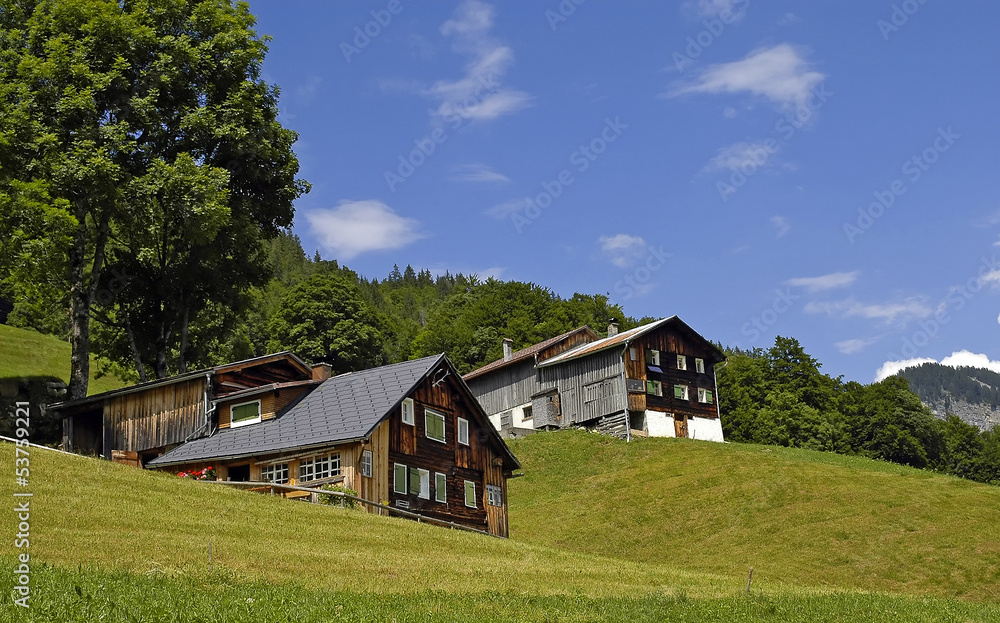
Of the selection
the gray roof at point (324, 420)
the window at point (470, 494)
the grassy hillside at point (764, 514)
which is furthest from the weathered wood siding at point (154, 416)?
the grassy hillside at point (764, 514)

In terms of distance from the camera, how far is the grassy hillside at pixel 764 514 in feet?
127

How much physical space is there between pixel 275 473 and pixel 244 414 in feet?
15.1

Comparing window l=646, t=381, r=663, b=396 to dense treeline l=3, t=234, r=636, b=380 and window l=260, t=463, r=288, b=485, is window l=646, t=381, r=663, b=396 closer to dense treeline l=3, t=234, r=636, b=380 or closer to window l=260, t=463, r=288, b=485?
dense treeline l=3, t=234, r=636, b=380

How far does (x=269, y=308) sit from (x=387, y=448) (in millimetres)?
92263

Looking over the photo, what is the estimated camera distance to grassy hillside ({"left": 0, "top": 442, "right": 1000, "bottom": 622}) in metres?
17.0

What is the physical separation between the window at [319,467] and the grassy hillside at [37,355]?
111ft

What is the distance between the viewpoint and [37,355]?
72.4 meters

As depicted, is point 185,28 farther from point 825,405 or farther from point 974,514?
point 825,405

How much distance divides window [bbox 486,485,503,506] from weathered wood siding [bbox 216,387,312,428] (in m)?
9.73

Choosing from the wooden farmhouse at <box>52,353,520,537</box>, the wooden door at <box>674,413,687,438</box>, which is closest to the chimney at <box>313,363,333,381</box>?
the wooden farmhouse at <box>52,353,520,537</box>

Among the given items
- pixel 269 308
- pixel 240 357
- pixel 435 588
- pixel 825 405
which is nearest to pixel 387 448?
pixel 435 588

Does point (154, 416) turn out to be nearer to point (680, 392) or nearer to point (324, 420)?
point (324, 420)

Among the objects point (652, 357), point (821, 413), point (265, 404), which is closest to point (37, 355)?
point (265, 404)

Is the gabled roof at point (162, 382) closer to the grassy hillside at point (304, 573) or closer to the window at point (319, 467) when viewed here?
the window at point (319, 467)
